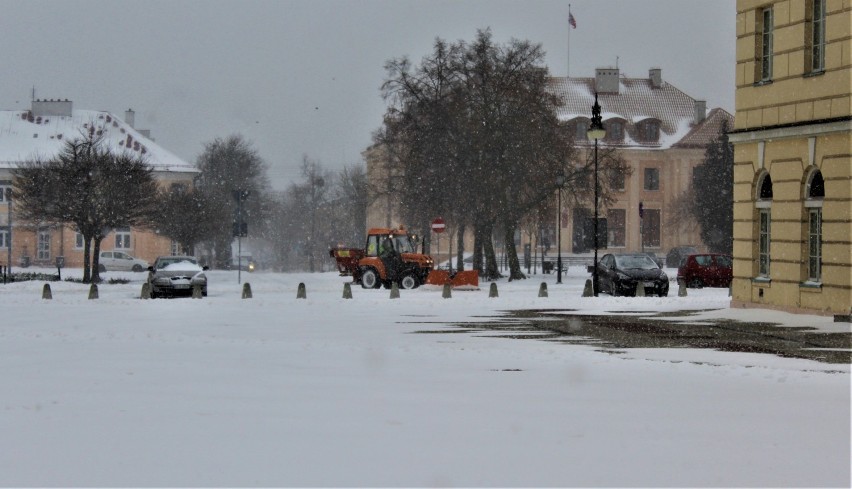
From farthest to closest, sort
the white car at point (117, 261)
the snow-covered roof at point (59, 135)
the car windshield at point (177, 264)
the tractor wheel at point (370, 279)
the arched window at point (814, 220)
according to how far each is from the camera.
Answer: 1. the snow-covered roof at point (59, 135)
2. the white car at point (117, 261)
3. the tractor wheel at point (370, 279)
4. the car windshield at point (177, 264)
5. the arched window at point (814, 220)

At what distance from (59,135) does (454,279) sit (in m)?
53.5

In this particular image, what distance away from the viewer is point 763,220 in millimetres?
28250

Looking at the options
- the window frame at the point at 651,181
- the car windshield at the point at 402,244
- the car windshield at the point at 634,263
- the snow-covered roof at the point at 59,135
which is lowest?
the car windshield at the point at 634,263

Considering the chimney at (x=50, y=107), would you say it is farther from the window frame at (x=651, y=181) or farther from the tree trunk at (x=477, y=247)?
the tree trunk at (x=477, y=247)

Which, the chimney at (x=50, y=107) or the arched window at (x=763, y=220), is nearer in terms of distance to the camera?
the arched window at (x=763, y=220)

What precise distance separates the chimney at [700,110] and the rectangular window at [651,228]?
8.02m

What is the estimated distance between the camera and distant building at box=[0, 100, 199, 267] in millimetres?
84750

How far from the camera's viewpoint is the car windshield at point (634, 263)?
130ft

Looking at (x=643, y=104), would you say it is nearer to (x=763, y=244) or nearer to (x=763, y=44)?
(x=763, y=44)

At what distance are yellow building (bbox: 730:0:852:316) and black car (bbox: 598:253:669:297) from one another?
915 cm

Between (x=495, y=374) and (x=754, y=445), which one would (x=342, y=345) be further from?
(x=754, y=445)

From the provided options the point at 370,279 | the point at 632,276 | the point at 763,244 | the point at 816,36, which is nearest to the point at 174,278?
the point at 370,279

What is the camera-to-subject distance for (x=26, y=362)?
16.5 metres

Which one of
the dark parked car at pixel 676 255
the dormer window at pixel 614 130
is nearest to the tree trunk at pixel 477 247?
the dark parked car at pixel 676 255
